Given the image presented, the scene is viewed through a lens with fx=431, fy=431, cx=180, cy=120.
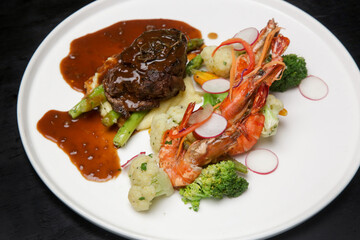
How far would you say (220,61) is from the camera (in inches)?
258

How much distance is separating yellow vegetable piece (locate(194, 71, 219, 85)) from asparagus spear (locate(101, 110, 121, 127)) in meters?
1.35

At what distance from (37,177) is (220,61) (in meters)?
3.18

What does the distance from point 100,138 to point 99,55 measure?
176 cm

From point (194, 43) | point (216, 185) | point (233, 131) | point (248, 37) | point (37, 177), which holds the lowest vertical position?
point (37, 177)

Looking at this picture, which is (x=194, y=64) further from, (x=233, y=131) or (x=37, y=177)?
(x=37, y=177)

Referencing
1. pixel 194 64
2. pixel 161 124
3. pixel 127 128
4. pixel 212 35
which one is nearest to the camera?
pixel 161 124

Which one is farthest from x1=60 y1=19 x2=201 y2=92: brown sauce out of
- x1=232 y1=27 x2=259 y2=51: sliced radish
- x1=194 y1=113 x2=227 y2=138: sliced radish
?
x1=194 y1=113 x2=227 y2=138: sliced radish

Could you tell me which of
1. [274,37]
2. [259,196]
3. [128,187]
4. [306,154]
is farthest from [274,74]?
[128,187]

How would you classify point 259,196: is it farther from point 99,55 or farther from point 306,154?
point 99,55

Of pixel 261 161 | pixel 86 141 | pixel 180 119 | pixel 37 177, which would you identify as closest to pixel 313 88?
pixel 261 161

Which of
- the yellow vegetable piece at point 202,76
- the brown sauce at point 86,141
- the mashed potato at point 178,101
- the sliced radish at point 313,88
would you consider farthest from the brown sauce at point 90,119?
the sliced radish at point 313,88

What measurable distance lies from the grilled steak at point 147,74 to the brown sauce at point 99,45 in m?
0.96

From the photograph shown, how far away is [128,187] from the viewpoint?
18.6ft

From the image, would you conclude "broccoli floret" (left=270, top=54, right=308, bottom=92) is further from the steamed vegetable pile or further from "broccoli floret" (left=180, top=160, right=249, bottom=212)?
"broccoli floret" (left=180, top=160, right=249, bottom=212)
